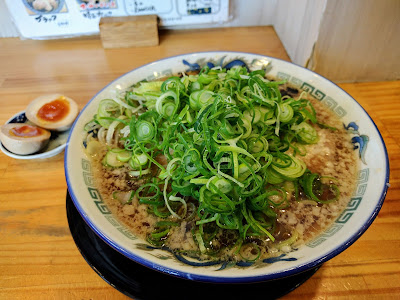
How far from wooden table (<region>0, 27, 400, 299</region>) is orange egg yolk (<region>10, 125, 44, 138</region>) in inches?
5.2

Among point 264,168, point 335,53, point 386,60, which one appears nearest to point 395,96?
point 386,60

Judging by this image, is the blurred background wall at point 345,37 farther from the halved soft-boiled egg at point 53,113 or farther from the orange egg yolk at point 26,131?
the orange egg yolk at point 26,131

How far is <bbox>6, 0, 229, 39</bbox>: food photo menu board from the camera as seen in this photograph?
6.66 feet

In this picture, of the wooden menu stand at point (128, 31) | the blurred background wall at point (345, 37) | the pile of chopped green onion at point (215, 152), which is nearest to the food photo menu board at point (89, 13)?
the wooden menu stand at point (128, 31)

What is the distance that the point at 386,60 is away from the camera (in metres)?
1.69

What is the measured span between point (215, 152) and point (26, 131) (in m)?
0.98

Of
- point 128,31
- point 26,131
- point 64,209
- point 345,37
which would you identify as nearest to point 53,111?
point 26,131

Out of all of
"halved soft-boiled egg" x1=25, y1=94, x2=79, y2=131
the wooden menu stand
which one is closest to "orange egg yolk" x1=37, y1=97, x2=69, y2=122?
"halved soft-boiled egg" x1=25, y1=94, x2=79, y2=131

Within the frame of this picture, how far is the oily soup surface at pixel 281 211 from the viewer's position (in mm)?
906

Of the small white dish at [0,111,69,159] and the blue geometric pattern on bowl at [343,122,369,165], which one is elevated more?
the blue geometric pattern on bowl at [343,122,369,165]

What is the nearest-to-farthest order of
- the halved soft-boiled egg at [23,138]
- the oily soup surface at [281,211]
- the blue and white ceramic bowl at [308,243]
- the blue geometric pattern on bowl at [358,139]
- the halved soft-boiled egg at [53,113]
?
1. the blue and white ceramic bowl at [308,243]
2. the oily soup surface at [281,211]
3. the blue geometric pattern on bowl at [358,139]
4. the halved soft-boiled egg at [23,138]
5. the halved soft-boiled egg at [53,113]

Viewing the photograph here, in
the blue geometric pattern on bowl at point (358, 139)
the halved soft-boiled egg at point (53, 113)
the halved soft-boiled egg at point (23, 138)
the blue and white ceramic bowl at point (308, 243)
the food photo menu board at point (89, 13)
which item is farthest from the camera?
the food photo menu board at point (89, 13)

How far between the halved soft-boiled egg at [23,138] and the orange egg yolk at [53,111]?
0.23 feet

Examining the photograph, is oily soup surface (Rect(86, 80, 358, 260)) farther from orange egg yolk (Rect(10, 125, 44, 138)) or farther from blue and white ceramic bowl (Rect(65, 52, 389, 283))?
orange egg yolk (Rect(10, 125, 44, 138))
